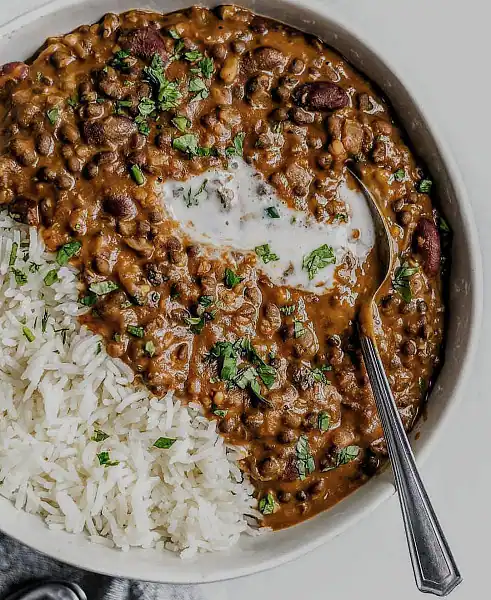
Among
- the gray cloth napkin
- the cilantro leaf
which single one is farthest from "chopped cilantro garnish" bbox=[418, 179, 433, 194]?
the gray cloth napkin

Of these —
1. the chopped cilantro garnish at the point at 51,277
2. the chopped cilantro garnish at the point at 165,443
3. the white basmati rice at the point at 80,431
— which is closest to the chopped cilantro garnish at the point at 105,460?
the white basmati rice at the point at 80,431

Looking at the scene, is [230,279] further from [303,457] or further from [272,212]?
[303,457]

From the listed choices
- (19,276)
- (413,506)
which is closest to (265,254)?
(19,276)

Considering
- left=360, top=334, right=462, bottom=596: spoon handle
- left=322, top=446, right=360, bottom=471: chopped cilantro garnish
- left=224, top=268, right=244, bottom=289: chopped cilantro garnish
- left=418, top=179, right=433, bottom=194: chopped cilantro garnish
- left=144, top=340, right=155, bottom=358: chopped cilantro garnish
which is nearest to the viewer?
left=360, top=334, right=462, bottom=596: spoon handle

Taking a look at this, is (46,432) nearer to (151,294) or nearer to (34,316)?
(34,316)

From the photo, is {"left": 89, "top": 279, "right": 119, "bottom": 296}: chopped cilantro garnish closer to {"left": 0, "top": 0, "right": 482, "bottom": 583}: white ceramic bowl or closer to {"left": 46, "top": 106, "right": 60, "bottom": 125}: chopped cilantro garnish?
{"left": 46, "top": 106, "right": 60, "bottom": 125}: chopped cilantro garnish

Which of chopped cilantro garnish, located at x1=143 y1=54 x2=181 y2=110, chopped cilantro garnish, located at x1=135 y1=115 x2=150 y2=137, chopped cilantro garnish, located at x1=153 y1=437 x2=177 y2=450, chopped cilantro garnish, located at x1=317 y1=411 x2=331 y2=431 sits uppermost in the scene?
chopped cilantro garnish, located at x1=143 y1=54 x2=181 y2=110
